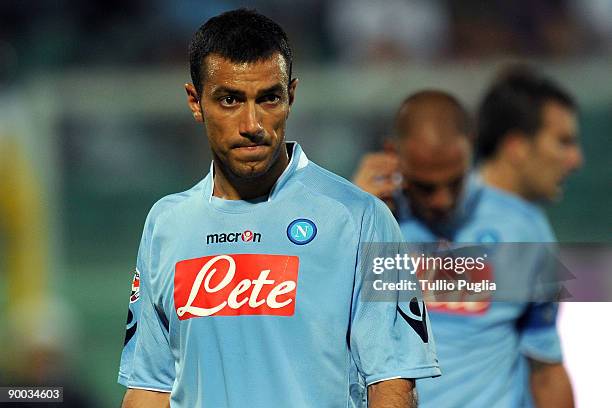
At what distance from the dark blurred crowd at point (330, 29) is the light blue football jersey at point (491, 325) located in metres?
0.47

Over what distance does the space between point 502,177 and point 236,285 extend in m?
1.23

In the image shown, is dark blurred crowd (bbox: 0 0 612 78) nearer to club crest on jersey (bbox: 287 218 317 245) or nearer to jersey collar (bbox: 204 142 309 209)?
jersey collar (bbox: 204 142 309 209)

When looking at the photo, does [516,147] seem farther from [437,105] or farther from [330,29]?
[330,29]

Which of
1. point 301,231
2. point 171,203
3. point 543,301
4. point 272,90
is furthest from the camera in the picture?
point 543,301

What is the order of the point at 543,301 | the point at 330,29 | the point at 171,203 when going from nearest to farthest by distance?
1. the point at 171,203
2. the point at 543,301
3. the point at 330,29

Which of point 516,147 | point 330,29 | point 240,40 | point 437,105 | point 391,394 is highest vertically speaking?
point 330,29

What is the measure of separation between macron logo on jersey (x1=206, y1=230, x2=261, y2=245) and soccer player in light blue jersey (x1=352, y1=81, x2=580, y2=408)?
0.86 meters

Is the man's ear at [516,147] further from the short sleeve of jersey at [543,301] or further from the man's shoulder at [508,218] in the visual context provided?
the short sleeve of jersey at [543,301]

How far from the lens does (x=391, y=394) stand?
2.18 meters

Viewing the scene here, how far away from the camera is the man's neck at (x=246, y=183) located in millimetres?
2395

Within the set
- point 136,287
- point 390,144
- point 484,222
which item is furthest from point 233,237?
point 484,222

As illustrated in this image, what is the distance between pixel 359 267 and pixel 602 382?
4.43 feet

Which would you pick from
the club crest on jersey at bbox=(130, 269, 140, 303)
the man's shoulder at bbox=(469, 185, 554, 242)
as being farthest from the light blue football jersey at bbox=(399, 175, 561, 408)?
the club crest on jersey at bbox=(130, 269, 140, 303)

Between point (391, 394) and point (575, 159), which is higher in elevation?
point (575, 159)
